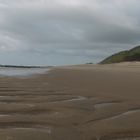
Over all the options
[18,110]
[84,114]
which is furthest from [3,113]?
[84,114]

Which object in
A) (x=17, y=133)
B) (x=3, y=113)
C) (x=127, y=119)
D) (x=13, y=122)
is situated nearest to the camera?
(x=17, y=133)

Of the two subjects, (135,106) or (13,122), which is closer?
(13,122)

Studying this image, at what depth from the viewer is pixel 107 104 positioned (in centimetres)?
897

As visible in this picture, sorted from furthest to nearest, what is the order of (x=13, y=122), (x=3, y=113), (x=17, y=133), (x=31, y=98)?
(x=31, y=98)
(x=3, y=113)
(x=13, y=122)
(x=17, y=133)

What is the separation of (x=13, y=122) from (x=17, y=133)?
2.93ft

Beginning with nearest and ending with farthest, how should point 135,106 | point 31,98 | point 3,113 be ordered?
point 3,113
point 135,106
point 31,98

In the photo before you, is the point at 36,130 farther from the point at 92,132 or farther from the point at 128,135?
the point at 128,135

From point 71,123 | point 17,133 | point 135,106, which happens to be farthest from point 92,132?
point 135,106

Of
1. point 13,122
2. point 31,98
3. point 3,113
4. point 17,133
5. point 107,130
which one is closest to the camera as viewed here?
point 17,133

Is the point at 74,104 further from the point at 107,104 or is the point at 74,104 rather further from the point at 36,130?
the point at 36,130

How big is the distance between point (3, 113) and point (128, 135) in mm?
2810

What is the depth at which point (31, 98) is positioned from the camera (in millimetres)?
10008

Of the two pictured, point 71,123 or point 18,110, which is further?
point 18,110

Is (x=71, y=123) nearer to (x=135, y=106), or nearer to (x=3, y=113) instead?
(x=3, y=113)
